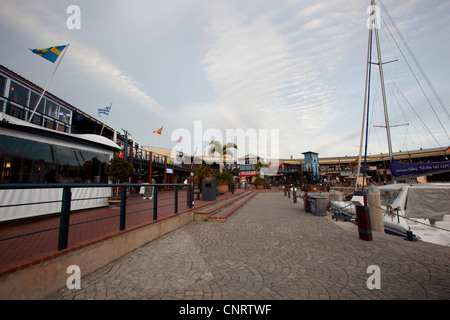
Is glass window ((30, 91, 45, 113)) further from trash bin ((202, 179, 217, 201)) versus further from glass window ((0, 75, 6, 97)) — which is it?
trash bin ((202, 179, 217, 201))

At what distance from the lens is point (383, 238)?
4816 mm

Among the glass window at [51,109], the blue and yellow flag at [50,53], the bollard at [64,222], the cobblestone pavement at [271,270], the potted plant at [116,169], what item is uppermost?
the blue and yellow flag at [50,53]

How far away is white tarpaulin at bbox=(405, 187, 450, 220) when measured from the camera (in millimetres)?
7781

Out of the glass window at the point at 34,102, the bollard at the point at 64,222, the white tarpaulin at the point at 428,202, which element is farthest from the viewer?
the glass window at the point at 34,102

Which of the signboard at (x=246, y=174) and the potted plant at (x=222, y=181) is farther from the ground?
the signboard at (x=246, y=174)

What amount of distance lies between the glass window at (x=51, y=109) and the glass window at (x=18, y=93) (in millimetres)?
1296

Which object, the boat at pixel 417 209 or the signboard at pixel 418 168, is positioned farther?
the signboard at pixel 418 168

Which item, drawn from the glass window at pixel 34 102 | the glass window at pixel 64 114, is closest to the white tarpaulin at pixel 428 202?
the glass window at pixel 34 102

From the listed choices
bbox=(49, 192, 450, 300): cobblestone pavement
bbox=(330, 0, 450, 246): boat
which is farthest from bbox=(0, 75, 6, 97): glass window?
bbox=(330, 0, 450, 246): boat

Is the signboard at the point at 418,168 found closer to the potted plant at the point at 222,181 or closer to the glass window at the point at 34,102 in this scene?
the potted plant at the point at 222,181

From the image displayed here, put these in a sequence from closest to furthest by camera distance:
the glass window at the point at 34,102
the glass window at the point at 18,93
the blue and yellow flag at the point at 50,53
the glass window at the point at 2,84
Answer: the glass window at the point at 2,84 → the glass window at the point at 18,93 → the blue and yellow flag at the point at 50,53 → the glass window at the point at 34,102

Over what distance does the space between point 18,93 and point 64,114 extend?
10.7 ft

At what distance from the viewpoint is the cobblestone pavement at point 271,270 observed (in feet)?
8.02
